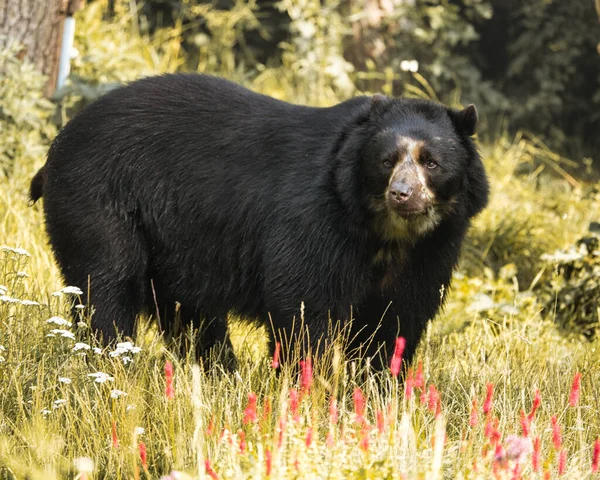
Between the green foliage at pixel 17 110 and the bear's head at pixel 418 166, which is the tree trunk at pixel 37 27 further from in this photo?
the bear's head at pixel 418 166

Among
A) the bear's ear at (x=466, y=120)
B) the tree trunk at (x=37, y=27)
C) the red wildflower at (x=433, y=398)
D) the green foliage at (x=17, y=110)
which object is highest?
the tree trunk at (x=37, y=27)

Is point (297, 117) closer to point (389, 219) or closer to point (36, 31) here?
point (389, 219)

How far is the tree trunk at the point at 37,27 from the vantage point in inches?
299

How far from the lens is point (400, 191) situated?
4449mm

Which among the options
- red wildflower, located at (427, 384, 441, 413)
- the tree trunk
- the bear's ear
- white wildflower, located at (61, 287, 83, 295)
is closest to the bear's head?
the bear's ear

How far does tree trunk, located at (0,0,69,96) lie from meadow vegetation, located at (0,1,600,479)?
276mm

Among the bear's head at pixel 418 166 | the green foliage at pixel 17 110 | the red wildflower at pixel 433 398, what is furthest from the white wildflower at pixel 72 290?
the green foliage at pixel 17 110

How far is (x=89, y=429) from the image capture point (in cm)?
393

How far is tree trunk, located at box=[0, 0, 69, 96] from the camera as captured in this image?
24.9 feet

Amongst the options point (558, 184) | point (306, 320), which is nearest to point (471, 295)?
point (306, 320)

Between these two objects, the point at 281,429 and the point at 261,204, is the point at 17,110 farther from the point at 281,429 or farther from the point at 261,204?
the point at 281,429

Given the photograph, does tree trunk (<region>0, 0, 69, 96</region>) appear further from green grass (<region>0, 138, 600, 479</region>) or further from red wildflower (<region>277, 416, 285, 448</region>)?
red wildflower (<region>277, 416, 285, 448</region>)

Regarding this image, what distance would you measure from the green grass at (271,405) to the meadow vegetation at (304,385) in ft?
0.04

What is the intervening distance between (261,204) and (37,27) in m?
3.59
